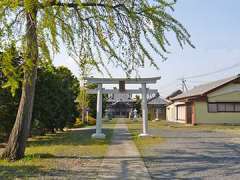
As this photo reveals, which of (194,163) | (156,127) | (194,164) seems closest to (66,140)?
(194,163)

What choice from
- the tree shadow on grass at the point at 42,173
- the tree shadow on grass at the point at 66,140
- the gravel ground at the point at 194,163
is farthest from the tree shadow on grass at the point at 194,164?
the tree shadow on grass at the point at 66,140

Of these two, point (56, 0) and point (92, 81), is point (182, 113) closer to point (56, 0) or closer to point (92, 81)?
point (92, 81)

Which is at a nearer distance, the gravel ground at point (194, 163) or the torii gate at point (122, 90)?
the gravel ground at point (194, 163)

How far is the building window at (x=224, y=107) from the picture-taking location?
37094 millimetres

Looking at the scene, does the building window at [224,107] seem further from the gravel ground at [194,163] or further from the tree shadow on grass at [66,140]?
the gravel ground at [194,163]

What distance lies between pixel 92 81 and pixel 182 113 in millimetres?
25748

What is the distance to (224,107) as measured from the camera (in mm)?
37156

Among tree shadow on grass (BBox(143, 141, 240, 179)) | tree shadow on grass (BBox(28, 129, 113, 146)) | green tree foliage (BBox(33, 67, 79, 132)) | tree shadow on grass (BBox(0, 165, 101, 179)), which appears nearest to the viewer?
tree shadow on grass (BBox(0, 165, 101, 179))

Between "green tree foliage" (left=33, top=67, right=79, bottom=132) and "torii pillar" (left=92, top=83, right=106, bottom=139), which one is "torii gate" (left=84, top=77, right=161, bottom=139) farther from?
"green tree foliage" (left=33, top=67, right=79, bottom=132)

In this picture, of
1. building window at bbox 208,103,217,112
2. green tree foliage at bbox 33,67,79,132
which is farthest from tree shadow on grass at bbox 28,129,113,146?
building window at bbox 208,103,217,112

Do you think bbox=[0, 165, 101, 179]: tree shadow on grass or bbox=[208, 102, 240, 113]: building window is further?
bbox=[208, 102, 240, 113]: building window

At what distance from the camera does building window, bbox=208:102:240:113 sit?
122 ft

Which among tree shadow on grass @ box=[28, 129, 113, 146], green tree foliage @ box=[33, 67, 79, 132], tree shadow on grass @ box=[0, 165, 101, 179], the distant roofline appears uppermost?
the distant roofline

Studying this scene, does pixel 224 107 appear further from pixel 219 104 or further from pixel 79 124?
pixel 79 124
